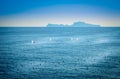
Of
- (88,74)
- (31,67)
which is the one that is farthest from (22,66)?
(88,74)

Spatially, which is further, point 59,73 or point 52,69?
point 52,69

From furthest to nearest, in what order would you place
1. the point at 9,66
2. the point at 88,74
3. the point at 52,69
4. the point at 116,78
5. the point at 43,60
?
the point at 43,60, the point at 9,66, the point at 52,69, the point at 88,74, the point at 116,78

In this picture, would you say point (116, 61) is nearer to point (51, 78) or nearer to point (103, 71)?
point (103, 71)

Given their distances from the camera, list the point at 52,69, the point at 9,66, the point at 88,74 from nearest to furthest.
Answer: the point at 88,74
the point at 52,69
the point at 9,66

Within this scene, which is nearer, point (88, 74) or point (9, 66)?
point (88, 74)

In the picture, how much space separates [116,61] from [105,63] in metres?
1.63

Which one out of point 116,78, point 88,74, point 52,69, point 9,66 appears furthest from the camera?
point 9,66

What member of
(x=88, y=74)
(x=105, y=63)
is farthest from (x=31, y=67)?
(x=105, y=63)

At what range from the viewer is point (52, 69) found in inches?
891

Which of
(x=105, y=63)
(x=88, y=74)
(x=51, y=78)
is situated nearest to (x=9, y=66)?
(x=51, y=78)

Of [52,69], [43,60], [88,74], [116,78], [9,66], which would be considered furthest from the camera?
[43,60]

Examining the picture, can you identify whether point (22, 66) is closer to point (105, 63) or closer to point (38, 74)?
point (38, 74)

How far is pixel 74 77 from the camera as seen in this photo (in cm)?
1972

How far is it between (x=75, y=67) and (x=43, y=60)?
533 centimetres
